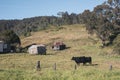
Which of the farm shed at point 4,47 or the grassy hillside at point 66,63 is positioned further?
the farm shed at point 4,47

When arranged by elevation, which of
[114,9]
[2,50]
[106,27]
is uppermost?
[114,9]

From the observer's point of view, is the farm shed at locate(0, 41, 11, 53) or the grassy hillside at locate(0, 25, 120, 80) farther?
the farm shed at locate(0, 41, 11, 53)

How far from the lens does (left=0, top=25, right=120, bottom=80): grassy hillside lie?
1939 centimetres

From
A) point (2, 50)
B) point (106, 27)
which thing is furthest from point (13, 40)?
point (106, 27)

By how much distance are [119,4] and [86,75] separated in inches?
2575

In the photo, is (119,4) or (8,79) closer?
(8,79)

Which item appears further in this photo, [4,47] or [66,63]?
[4,47]

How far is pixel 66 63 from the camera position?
43312 millimetres

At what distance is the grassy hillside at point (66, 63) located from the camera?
763 inches

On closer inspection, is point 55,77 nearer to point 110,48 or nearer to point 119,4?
point 110,48

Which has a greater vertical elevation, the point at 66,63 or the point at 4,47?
the point at 4,47

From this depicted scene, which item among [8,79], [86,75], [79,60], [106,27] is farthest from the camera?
[106,27]

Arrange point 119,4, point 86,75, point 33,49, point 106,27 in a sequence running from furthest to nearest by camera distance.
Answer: point 119,4 → point 106,27 → point 33,49 → point 86,75

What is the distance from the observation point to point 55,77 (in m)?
18.6
